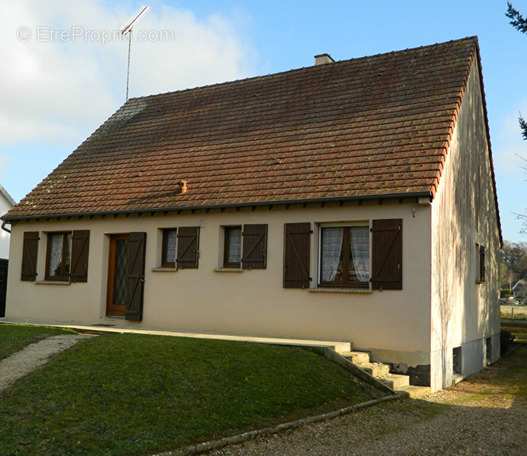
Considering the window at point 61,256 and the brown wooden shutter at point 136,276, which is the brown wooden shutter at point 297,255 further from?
the window at point 61,256

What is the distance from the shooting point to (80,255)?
51.6 feet

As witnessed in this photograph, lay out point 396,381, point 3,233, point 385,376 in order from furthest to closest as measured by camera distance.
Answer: point 3,233, point 385,376, point 396,381

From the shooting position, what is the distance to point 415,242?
11.5 m

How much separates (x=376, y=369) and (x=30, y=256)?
10.6 metres

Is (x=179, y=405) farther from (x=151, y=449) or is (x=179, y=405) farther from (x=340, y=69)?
(x=340, y=69)

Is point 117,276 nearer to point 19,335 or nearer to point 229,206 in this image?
point 19,335

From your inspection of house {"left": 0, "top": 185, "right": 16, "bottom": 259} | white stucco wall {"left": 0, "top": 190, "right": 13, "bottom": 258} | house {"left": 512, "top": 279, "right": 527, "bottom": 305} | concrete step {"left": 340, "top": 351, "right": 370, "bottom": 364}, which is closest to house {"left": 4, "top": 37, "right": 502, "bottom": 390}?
concrete step {"left": 340, "top": 351, "right": 370, "bottom": 364}

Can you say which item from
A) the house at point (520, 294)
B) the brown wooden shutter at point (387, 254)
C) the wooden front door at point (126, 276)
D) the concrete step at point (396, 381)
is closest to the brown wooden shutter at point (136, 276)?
the wooden front door at point (126, 276)

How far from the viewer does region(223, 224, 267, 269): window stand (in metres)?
13.2

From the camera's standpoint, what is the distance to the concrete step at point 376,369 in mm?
10666

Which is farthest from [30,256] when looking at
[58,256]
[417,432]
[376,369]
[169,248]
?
[417,432]

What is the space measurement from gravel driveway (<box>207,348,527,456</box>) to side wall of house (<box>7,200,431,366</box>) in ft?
5.02

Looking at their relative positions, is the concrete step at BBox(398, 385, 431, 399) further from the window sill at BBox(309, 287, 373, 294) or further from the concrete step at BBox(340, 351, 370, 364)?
the window sill at BBox(309, 287, 373, 294)

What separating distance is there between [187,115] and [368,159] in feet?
23.6
